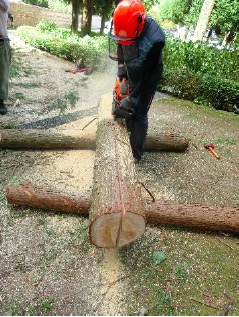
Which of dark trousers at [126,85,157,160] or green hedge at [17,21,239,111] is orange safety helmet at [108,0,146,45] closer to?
dark trousers at [126,85,157,160]

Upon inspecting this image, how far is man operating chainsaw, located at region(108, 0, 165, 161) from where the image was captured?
280cm

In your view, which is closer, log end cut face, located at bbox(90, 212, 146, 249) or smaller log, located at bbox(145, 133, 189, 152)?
log end cut face, located at bbox(90, 212, 146, 249)

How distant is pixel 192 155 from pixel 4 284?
314cm

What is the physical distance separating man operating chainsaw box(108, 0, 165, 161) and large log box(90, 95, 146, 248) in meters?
0.75

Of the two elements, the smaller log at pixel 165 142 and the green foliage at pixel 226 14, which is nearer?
the smaller log at pixel 165 142

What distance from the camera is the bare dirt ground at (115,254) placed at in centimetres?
218

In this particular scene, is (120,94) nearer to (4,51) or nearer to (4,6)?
(4,51)

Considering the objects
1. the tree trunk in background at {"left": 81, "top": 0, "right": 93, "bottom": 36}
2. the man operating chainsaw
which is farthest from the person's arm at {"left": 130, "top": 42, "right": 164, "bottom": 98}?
the tree trunk in background at {"left": 81, "top": 0, "right": 93, "bottom": 36}

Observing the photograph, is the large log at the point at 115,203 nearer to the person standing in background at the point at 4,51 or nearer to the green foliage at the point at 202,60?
the person standing in background at the point at 4,51

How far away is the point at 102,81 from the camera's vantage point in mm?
7980

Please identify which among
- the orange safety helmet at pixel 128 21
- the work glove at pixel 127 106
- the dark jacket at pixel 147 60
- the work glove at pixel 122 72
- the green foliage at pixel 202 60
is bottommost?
the green foliage at pixel 202 60

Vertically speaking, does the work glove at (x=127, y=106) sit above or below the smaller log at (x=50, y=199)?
above

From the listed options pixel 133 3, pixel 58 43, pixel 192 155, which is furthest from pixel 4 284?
pixel 58 43

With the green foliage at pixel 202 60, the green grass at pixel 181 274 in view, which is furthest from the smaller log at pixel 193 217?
the green foliage at pixel 202 60
